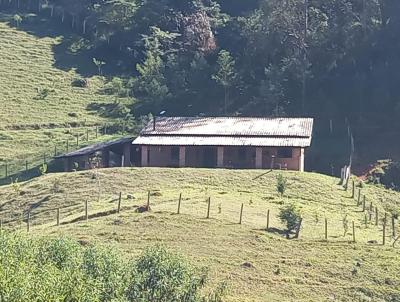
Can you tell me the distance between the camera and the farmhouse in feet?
249

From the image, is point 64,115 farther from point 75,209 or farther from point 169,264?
point 169,264

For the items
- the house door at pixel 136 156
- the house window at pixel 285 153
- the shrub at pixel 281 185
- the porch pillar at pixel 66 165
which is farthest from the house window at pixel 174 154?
the shrub at pixel 281 185

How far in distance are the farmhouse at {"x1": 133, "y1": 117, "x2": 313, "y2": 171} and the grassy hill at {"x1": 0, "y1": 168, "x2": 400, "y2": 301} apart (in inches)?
189

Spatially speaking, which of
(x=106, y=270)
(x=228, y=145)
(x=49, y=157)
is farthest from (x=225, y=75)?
(x=106, y=270)

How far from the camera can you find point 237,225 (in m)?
54.5

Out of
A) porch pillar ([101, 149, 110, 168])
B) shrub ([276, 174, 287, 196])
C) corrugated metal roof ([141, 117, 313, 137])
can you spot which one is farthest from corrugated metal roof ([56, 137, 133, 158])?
shrub ([276, 174, 287, 196])

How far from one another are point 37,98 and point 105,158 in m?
25.1

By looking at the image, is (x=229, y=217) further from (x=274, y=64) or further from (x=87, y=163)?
(x=274, y=64)

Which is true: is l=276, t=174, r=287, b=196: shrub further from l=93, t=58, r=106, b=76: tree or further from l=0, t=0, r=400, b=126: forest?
l=93, t=58, r=106, b=76: tree

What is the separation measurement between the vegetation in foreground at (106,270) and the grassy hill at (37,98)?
40659mm

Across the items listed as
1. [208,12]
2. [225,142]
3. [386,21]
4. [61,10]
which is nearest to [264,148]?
[225,142]

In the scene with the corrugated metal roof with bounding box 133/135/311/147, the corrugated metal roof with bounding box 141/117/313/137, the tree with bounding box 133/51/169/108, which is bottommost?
the corrugated metal roof with bounding box 133/135/311/147

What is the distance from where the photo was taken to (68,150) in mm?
84750

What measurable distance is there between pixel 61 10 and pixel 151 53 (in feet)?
80.7
